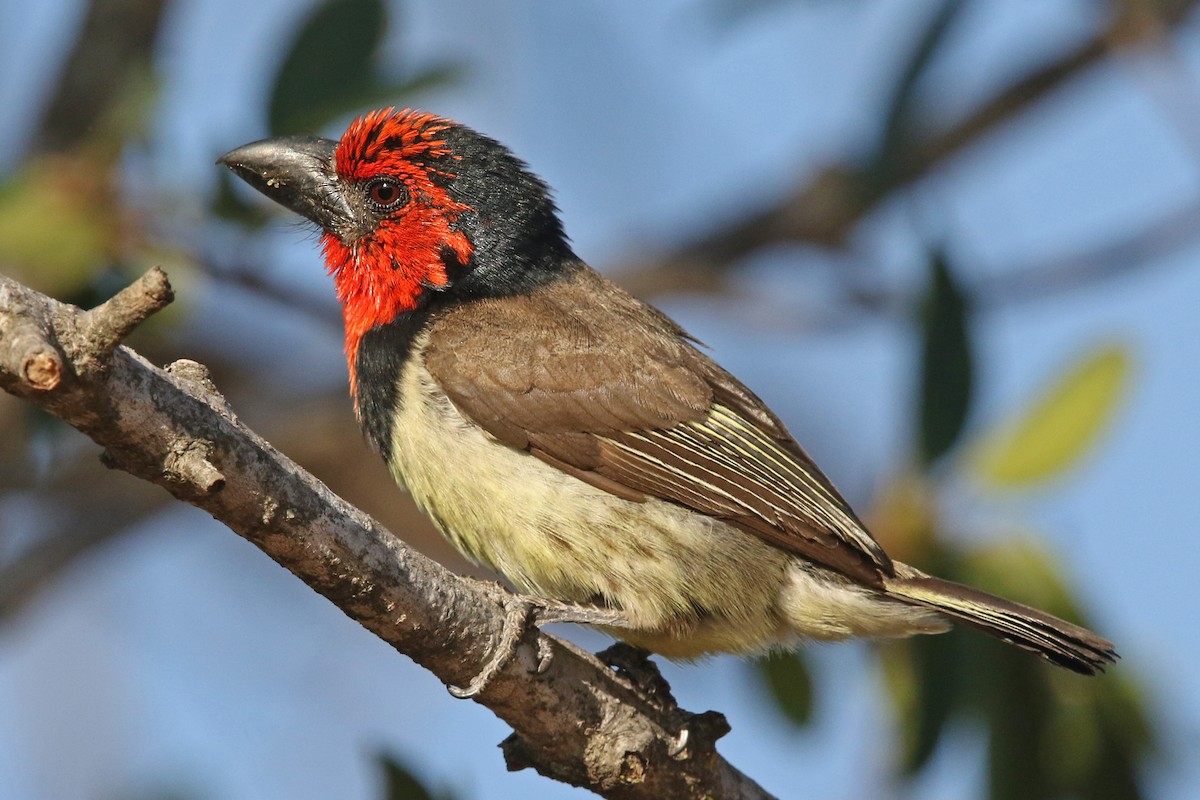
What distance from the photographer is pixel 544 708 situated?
2.93 m

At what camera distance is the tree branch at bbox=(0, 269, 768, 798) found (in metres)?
2.01

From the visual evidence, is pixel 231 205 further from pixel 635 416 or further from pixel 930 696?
pixel 930 696

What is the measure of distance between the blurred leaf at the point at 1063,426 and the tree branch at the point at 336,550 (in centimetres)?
119

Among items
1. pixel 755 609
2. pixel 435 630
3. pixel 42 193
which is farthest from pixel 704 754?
pixel 42 193

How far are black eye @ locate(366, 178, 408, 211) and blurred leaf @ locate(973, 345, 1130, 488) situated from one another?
1699 millimetres

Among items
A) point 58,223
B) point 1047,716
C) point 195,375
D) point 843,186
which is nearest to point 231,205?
Result: point 58,223

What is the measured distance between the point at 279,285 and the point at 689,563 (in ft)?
4.82

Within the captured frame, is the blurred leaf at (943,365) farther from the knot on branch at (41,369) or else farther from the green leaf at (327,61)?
the knot on branch at (41,369)

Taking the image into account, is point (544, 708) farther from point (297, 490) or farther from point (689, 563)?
point (297, 490)

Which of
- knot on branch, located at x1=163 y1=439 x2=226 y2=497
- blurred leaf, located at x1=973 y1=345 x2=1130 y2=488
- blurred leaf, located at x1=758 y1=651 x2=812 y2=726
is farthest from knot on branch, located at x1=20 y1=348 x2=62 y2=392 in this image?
blurred leaf, located at x1=973 y1=345 x2=1130 y2=488

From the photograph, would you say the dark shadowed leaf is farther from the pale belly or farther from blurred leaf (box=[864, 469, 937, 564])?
the pale belly

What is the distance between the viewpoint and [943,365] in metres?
3.72

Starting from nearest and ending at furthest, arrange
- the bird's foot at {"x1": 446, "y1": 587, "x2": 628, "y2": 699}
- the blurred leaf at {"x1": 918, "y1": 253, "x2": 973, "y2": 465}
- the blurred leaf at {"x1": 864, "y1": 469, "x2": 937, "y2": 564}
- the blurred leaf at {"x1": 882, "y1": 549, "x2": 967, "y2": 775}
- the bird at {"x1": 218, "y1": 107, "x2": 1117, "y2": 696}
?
the bird's foot at {"x1": 446, "y1": 587, "x2": 628, "y2": 699}
the bird at {"x1": 218, "y1": 107, "x2": 1117, "y2": 696}
the blurred leaf at {"x1": 882, "y1": 549, "x2": 967, "y2": 775}
the blurred leaf at {"x1": 918, "y1": 253, "x2": 973, "y2": 465}
the blurred leaf at {"x1": 864, "y1": 469, "x2": 937, "y2": 564}

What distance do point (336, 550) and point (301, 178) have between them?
67.7 inches
